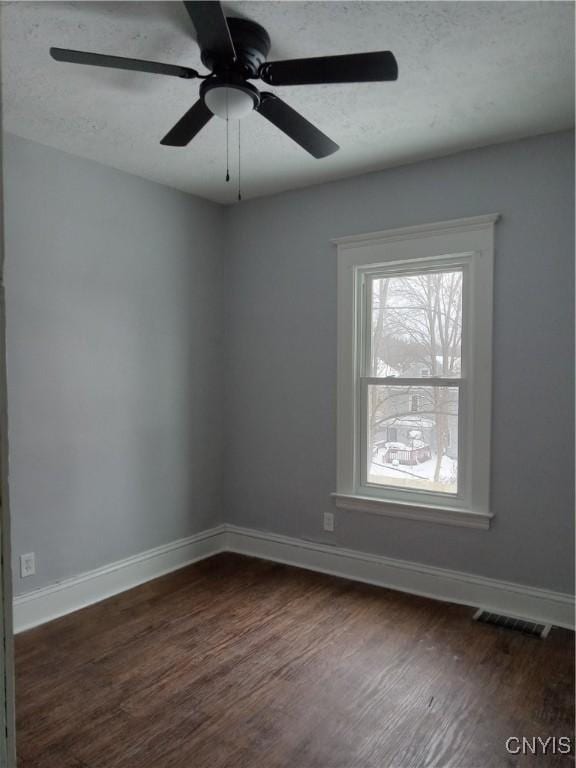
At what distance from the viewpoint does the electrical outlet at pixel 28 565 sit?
9.99 feet

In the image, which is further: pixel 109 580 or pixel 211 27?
pixel 109 580

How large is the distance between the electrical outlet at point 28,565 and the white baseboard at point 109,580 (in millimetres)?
110

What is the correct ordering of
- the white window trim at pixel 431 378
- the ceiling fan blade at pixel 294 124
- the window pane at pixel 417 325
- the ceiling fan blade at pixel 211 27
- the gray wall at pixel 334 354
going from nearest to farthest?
the ceiling fan blade at pixel 211 27
the ceiling fan blade at pixel 294 124
the gray wall at pixel 334 354
the white window trim at pixel 431 378
the window pane at pixel 417 325

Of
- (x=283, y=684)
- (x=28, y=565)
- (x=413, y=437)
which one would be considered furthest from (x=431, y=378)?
(x=28, y=565)

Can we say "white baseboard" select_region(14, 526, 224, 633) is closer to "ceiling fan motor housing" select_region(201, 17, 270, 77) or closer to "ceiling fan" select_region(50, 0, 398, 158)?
"ceiling fan" select_region(50, 0, 398, 158)

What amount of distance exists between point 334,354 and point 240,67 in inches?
81.1

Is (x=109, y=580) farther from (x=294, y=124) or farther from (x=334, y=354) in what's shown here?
(x=294, y=124)

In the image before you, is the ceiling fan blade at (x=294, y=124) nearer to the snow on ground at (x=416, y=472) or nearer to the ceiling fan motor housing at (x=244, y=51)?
the ceiling fan motor housing at (x=244, y=51)

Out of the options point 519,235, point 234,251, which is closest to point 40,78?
point 234,251

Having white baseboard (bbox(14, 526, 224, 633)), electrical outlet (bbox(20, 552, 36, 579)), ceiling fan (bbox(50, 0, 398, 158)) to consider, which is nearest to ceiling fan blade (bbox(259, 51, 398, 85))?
ceiling fan (bbox(50, 0, 398, 158))

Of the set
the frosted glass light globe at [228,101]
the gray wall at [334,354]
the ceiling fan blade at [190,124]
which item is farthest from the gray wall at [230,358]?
the frosted glass light globe at [228,101]

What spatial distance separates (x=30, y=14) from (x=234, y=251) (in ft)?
7.73

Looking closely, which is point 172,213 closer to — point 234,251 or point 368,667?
point 234,251

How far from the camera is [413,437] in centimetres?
359
